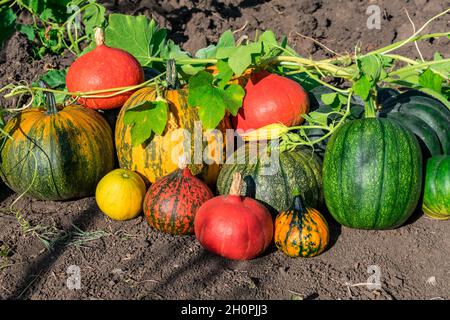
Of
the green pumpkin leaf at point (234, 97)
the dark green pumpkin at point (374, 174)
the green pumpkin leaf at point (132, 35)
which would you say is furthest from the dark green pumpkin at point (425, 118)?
the green pumpkin leaf at point (132, 35)

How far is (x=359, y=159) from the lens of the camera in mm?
3664

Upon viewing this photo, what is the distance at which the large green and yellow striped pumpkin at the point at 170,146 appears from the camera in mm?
4012

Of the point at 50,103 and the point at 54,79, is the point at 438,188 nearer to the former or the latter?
the point at 50,103

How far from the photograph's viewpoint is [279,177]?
384 centimetres

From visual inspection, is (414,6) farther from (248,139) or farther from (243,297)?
(243,297)

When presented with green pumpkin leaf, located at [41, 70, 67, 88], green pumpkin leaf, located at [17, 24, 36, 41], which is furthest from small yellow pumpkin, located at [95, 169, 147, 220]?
green pumpkin leaf, located at [17, 24, 36, 41]

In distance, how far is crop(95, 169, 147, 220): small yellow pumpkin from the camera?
3.89 m

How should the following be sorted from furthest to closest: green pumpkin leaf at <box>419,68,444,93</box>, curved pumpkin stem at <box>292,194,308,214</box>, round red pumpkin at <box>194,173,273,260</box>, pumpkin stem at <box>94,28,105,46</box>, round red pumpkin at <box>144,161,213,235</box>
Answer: pumpkin stem at <box>94,28,105,46</box>
green pumpkin leaf at <box>419,68,444,93</box>
round red pumpkin at <box>144,161,213,235</box>
curved pumpkin stem at <box>292,194,308,214</box>
round red pumpkin at <box>194,173,273,260</box>

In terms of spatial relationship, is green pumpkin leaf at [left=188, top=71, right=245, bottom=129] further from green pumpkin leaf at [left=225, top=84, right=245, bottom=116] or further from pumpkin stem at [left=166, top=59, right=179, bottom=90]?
pumpkin stem at [left=166, top=59, right=179, bottom=90]

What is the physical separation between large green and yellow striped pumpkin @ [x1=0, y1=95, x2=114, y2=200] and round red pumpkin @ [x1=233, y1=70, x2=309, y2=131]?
3.27ft

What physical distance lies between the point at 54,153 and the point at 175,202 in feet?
3.00

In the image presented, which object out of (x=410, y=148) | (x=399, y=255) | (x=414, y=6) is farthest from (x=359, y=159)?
(x=414, y=6)

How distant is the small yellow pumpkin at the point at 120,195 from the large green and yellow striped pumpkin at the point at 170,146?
0.14m

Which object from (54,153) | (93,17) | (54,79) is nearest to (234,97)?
(54,153)
